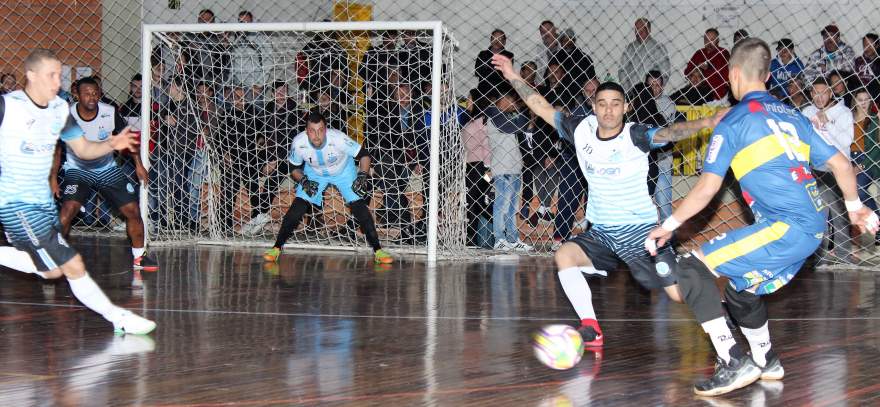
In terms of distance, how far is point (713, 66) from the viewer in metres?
11.5

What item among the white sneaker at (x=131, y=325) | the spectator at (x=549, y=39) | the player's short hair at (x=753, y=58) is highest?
the spectator at (x=549, y=39)

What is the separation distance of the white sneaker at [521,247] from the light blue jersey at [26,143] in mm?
6140

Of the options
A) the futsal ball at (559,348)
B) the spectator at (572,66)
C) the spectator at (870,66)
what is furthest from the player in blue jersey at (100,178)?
the spectator at (870,66)

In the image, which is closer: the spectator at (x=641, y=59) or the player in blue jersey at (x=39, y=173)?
the player in blue jersey at (x=39, y=173)

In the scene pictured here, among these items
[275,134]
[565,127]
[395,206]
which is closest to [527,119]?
[395,206]

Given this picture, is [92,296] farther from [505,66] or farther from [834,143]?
[834,143]

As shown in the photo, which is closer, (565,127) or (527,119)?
(565,127)

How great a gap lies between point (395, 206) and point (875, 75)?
5.55m

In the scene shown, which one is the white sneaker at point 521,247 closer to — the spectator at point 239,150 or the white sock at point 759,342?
the spectator at point 239,150

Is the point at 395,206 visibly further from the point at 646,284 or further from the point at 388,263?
the point at 646,284

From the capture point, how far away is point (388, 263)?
399 inches

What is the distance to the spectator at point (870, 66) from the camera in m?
10.5

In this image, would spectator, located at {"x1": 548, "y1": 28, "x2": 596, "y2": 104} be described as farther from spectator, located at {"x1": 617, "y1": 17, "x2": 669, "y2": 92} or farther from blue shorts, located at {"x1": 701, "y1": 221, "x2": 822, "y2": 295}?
blue shorts, located at {"x1": 701, "y1": 221, "x2": 822, "y2": 295}

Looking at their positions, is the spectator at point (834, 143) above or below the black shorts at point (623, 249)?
above
